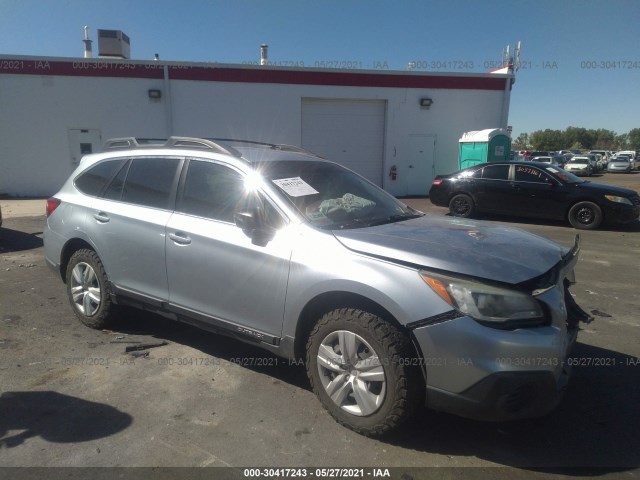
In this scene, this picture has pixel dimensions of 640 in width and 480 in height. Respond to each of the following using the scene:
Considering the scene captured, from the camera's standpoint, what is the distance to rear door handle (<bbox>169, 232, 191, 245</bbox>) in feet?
11.2

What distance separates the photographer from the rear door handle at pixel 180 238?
3.40m

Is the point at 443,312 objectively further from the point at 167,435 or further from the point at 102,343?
the point at 102,343

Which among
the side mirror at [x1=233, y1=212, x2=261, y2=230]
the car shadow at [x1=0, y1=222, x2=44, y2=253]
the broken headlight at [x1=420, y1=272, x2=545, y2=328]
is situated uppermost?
the side mirror at [x1=233, y1=212, x2=261, y2=230]

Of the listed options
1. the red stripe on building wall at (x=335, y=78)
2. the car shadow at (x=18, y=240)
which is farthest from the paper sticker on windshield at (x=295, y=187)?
the red stripe on building wall at (x=335, y=78)

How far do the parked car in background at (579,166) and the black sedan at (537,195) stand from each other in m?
28.9

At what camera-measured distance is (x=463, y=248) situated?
8.89ft

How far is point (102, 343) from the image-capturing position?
4.02 m

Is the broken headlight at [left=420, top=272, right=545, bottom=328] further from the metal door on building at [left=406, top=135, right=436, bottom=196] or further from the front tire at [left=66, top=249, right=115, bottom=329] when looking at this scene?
the metal door on building at [left=406, top=135, right=436, bottom=196]

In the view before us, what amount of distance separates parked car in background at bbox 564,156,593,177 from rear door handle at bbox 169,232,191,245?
38.5 m

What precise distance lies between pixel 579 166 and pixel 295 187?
1542 inches

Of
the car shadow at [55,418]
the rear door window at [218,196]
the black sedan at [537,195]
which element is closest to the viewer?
the car shadow at [55,418]

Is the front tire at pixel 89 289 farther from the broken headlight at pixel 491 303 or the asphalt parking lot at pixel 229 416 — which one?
the broken headlight at pixel 491 303

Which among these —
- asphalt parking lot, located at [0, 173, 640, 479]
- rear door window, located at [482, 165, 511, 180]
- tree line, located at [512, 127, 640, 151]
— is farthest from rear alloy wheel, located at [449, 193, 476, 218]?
tree line, located at [512, 127, 640, 151]

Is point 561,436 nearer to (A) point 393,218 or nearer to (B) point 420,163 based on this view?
(A) point 393,218
